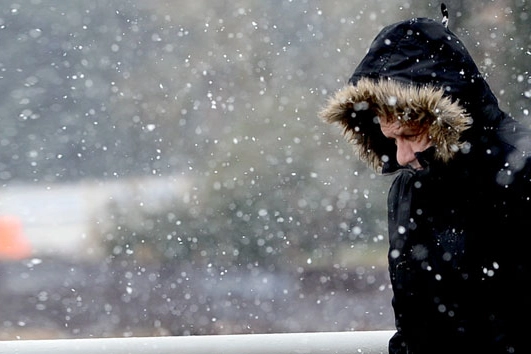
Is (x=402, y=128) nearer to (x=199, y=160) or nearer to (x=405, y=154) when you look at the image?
(x=405, y=154)

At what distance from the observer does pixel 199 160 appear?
6352mm

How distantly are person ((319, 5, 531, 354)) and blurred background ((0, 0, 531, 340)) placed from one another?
4.19m

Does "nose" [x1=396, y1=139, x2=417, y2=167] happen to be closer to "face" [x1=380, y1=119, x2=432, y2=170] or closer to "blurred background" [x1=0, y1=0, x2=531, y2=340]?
"face" [x1=380, y1=119, x2=432, y2=170]

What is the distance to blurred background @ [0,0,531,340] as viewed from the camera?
613 cm

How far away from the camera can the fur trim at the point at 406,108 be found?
174 centimetres

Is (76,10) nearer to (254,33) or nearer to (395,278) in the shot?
(254,33)

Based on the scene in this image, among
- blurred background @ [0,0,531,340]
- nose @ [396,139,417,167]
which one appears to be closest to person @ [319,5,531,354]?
nose @ [396,139,417,167]

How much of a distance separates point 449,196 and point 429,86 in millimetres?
240

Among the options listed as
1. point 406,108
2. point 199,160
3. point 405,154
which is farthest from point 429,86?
point 199,160

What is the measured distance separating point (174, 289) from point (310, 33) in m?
2.36

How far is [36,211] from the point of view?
762 cm

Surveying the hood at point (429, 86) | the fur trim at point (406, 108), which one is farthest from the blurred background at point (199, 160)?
the hood at point (429, 86)

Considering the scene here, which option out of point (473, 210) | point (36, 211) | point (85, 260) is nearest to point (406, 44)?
point (473, 210)

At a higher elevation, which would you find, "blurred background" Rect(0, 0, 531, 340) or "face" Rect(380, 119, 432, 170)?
"blurred background" Rect(0, 0, 531, 340)
